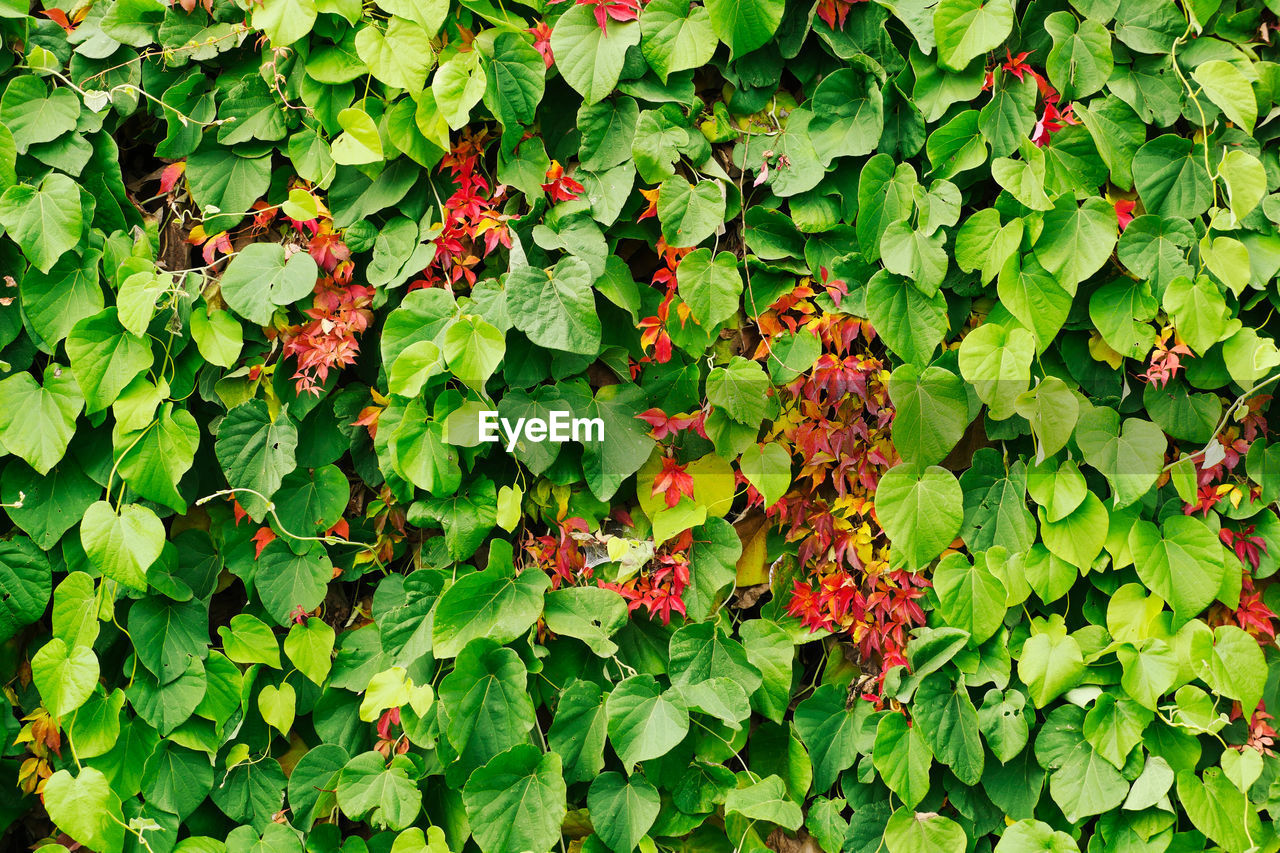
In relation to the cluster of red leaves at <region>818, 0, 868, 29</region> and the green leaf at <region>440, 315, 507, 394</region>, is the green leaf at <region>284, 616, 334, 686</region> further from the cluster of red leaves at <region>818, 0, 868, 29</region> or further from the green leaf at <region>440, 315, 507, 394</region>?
the cluster of red leaves at <region>818, 0, 868, 29</region>

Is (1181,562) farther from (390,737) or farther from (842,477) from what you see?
(390,737)

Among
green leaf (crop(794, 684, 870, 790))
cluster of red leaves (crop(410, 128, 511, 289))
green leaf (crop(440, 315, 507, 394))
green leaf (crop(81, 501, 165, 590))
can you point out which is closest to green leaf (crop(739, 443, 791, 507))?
green leaf (crop(794, 684, 870, 790))

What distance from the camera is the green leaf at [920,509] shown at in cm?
170

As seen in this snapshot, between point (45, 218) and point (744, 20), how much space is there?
4.76ft

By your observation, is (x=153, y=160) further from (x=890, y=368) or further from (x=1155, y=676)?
(x=1155, y=676)

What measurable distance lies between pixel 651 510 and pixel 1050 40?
120 cm

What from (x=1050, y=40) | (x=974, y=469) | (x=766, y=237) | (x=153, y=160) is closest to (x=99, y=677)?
(x=153, y=160)

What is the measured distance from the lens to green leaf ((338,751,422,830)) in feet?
5.80

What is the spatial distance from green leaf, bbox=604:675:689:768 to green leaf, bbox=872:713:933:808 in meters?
0.39

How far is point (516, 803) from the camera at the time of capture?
1713mm

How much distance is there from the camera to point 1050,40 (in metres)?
1.70

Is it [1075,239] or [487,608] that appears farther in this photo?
[487,608]

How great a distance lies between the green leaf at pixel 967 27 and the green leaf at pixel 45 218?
1.72 meters

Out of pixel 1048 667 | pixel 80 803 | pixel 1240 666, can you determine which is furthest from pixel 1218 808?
pixel 80 803
